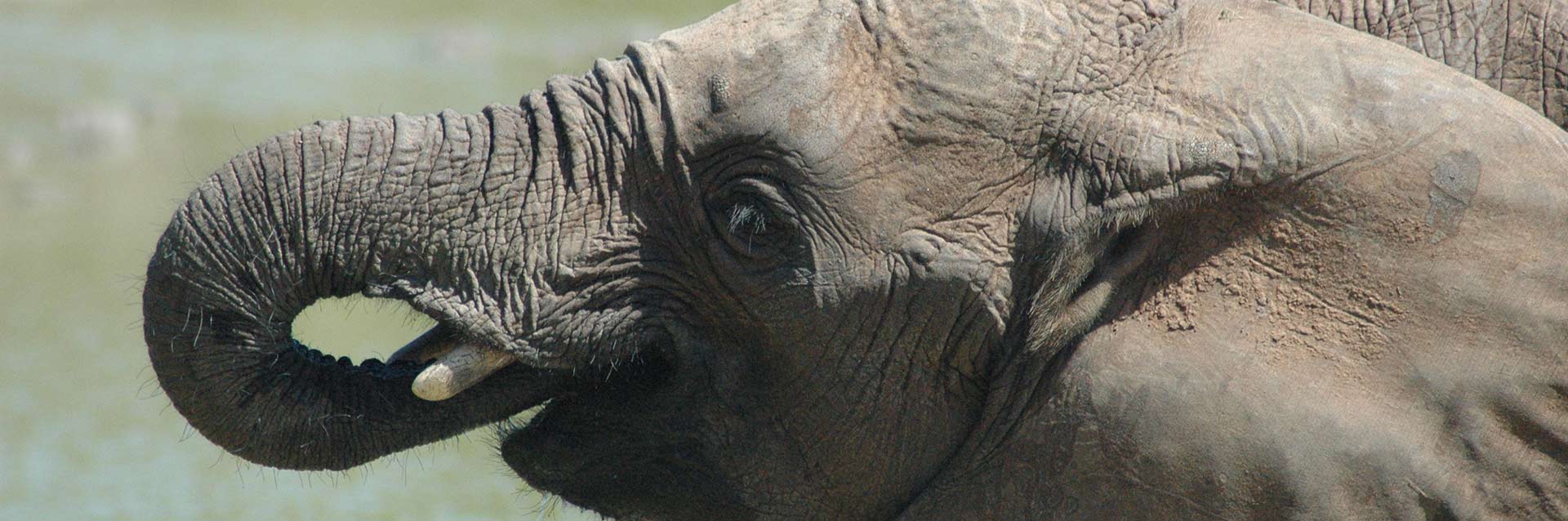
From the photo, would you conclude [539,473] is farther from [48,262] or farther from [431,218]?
[48,262]

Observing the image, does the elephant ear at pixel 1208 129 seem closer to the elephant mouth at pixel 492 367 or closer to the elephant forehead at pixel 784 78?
the elephant forehead at pixel 784 78

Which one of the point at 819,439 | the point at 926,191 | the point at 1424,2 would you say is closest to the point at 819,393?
the point at 819,439

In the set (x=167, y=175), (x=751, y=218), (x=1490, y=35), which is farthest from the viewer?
(x=167, y=175)

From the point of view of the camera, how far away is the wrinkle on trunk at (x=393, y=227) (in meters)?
3.33

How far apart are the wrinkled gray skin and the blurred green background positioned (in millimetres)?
260

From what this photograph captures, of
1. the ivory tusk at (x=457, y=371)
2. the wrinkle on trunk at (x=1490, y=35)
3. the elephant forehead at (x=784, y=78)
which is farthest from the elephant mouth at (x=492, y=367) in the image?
the wrinkle on trunk at (x=1490, y=35)

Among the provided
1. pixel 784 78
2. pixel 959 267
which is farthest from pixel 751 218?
pixel 959 267

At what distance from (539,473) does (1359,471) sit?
1.37 m

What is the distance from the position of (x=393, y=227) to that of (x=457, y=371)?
0.82 ft

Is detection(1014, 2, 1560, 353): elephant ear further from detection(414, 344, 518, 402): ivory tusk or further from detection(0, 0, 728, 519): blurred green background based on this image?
detection(0, 0, 728, 519): blurred green background

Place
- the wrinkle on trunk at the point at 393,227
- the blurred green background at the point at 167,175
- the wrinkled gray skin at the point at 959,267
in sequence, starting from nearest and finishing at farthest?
the wrinkled gray skin at the point at 959,267 → the wrinkle on trunk at the point at 393,227 → the blurred green background at the point at 167,175

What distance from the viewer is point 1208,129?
10.4 ft

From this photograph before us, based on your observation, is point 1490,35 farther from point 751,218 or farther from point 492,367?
point 492,367

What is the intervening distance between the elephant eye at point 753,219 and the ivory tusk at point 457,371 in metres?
0.42
